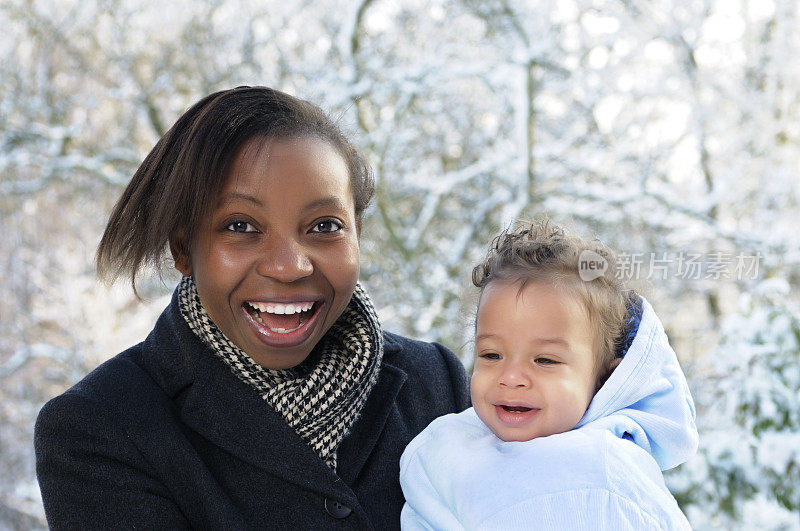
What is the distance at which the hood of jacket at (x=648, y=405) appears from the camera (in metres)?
1.58

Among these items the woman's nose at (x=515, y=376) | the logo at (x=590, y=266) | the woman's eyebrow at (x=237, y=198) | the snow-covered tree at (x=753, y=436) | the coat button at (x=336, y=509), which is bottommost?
the snow-covered tree at (x=753, y=436)

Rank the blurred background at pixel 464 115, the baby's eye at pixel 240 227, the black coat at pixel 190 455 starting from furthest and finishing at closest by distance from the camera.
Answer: the blurred background at pixel 464 115
the baby's eye at pixel 240 227
the black coat at pixel 190 455

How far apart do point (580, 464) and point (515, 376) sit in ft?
0.74

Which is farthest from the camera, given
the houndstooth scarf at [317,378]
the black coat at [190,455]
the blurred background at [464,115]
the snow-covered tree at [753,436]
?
the blurred background at [464,115]

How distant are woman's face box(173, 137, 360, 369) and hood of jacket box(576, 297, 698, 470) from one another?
554mm

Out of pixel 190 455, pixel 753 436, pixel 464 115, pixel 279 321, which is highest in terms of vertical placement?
pixel 464 115

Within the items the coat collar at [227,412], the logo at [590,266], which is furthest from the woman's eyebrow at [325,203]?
the logo at [590,266]

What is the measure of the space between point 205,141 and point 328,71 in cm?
373

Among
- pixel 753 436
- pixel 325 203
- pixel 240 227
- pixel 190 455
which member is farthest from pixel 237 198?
pixel 753 436

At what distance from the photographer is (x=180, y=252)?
1603mm

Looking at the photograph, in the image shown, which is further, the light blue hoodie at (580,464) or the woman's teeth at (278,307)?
the woman's teeth at (278,307)

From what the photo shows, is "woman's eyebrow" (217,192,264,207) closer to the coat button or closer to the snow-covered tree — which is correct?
the coat button

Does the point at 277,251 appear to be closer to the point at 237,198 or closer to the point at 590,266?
the point at 237,198

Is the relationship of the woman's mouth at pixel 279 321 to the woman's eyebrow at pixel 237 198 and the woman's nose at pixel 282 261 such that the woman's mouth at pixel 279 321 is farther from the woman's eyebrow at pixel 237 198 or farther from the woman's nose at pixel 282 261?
the woman's eyebrow at pixel 237 198
